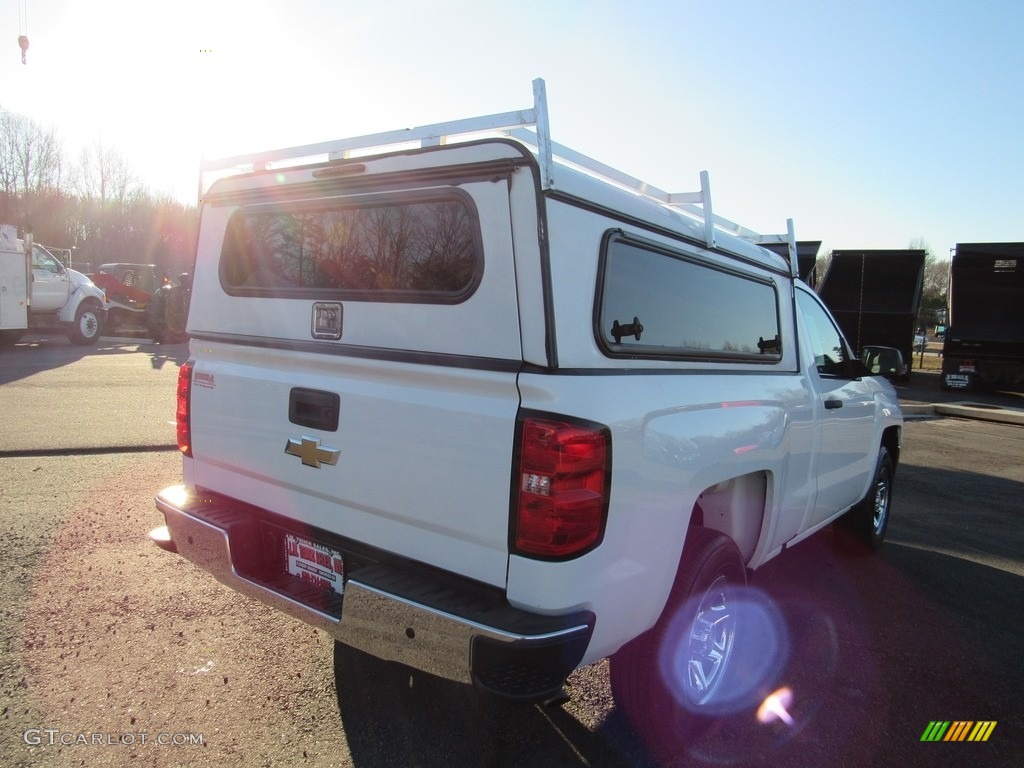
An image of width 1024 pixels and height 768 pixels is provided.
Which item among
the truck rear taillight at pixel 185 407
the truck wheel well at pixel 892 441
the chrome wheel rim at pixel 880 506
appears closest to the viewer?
the truck rear taillight at pixel 185 407

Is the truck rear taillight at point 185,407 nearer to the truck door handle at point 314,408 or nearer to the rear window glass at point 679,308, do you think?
the truck door handle at point 314,408

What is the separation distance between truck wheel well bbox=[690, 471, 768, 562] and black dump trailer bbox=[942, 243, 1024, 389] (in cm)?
1630

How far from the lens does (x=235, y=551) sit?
2.88 metres

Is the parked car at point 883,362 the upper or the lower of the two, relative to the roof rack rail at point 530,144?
lower

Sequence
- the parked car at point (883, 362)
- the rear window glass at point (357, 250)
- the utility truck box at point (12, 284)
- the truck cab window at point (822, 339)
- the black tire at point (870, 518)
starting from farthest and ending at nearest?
the utility truck box at point (12, 284)
the black tire at point (870, 518)
the parked car at point (883, 362)
the truck cab window at point (822, 339)
the rear window glass at point (357, 250)

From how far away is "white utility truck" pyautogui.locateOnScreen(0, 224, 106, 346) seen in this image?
46.7ft

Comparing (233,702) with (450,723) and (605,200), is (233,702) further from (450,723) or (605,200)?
(605,200)

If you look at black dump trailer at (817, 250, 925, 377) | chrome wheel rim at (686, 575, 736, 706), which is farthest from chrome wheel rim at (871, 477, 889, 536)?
black dump trailer at (817, 250, 925, 377)

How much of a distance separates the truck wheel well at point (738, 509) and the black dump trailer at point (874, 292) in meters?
14.3

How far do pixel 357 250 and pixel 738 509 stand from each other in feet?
Answer: 6.72

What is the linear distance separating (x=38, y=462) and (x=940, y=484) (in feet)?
29.4

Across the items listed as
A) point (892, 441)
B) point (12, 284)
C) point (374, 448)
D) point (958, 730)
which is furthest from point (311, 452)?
Answer: point (12, 284)

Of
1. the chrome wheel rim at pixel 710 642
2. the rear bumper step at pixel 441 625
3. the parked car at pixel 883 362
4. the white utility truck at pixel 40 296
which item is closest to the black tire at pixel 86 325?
the white utility truck at pixel 40 296

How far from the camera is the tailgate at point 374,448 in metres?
2.27
